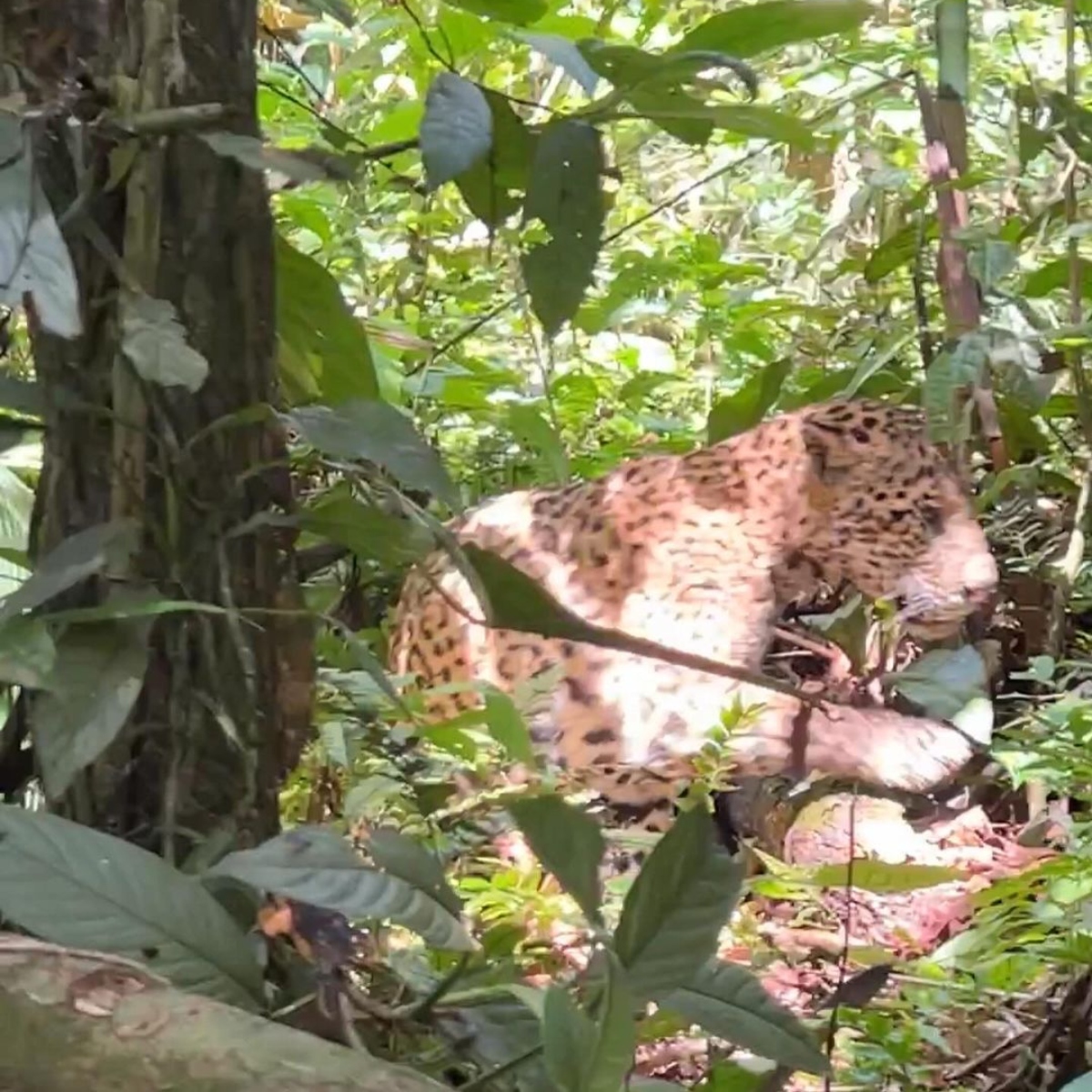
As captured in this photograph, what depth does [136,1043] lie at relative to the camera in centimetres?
51

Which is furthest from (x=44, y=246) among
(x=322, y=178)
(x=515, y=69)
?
(x=515, y=69)

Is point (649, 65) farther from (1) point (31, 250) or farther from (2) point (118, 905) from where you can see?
(2) point (118, 905)

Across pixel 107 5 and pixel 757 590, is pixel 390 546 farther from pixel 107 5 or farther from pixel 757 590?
pixel 757 590

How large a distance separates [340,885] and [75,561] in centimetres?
17

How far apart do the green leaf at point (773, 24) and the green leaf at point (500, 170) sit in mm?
99

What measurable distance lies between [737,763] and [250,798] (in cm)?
144

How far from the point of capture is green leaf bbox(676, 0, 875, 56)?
2.60 feet

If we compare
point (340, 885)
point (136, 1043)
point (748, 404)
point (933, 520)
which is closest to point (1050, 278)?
point (748, 404)

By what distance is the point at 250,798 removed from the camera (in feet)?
2.48

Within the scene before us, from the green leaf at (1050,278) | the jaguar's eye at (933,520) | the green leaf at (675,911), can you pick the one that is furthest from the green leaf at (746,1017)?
the jaguar's eye at (933,520)

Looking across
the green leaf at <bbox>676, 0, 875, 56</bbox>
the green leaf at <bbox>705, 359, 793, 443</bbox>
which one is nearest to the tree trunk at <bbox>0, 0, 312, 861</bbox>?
the green leaf at <bbox>676, 0, 875, 56</bbox>

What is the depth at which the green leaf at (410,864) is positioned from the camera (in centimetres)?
61

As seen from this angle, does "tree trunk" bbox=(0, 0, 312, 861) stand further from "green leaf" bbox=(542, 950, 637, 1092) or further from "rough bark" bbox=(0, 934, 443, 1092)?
"green leaf" bbox=(542, 950, 637, 1092)

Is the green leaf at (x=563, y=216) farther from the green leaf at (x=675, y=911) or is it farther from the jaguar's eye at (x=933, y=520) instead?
the jaguar's eye at (x=933, y=520)
